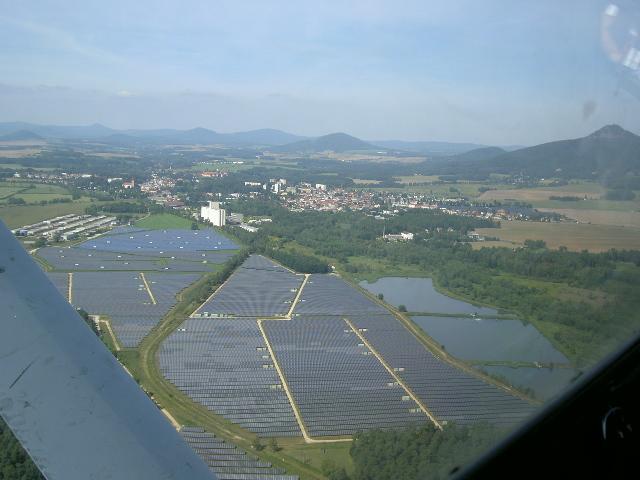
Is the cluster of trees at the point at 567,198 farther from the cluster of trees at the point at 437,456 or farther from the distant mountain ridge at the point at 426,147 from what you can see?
the distant mountain ridge at the point at 426,147

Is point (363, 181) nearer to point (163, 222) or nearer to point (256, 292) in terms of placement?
point (163, 222)

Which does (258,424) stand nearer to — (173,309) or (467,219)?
(173,309)

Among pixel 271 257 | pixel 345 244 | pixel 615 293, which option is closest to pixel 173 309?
pixel 271 257

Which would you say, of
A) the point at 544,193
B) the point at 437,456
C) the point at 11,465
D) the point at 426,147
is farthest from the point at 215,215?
the point at 426,147

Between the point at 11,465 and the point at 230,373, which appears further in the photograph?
the point at 230,373

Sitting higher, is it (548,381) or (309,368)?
(548,381)
